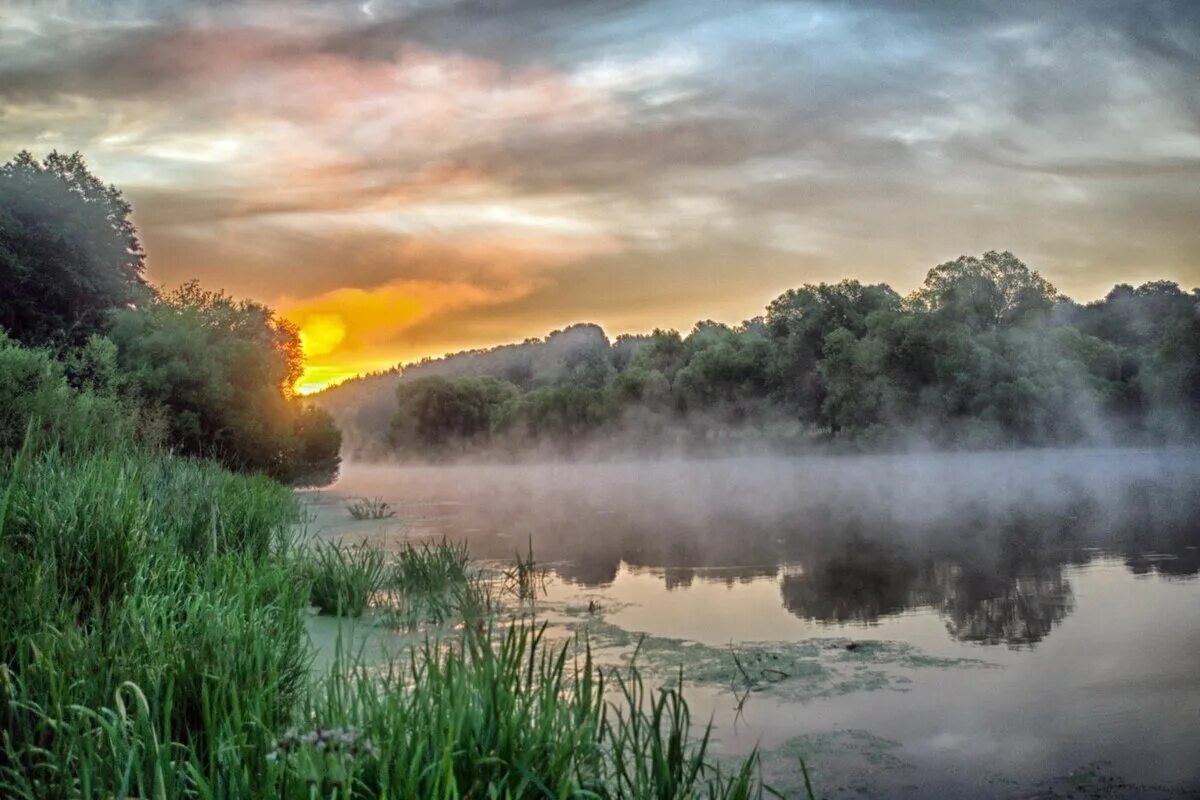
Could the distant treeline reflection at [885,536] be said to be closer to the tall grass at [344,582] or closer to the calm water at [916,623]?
the calm water at [916,623]

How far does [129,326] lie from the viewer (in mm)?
30969

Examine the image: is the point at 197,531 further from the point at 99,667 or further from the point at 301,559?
the point at 99,667

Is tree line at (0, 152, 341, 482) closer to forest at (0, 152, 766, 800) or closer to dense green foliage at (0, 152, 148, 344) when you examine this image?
dense green foliage at (0, 152, 148, 344)

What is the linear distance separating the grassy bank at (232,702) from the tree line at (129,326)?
63.0 ft

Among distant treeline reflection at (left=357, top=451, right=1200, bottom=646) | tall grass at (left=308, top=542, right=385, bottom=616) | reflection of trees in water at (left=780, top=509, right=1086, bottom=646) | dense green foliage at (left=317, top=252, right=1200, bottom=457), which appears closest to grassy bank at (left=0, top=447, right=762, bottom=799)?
tall grass at (left=308, top=542, right=385, bottom=616)

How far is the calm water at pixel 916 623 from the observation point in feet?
22.5

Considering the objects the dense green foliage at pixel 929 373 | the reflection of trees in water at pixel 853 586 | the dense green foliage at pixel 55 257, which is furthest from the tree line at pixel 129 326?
the dense green foliage at pixel 929 373

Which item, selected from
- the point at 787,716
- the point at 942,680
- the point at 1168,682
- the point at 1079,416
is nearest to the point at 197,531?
the point at 787,716

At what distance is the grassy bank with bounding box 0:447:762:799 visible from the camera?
3.59 metres

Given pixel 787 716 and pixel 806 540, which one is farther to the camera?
pixel 806 540

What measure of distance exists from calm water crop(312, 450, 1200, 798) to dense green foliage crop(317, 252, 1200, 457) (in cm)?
2821

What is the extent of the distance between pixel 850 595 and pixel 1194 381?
5025cm

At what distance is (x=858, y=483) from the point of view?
4228 centimetres

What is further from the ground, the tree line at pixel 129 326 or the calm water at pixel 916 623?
the tree line at pixel 129 326
